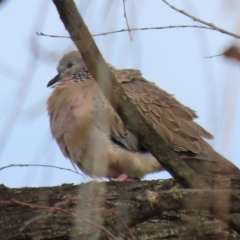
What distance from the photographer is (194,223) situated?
1923mm

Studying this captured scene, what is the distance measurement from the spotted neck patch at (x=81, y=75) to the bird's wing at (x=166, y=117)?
26 centimetres

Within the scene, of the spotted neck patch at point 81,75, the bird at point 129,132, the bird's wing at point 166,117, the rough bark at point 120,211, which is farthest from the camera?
the spotted neck patch at point 81,75

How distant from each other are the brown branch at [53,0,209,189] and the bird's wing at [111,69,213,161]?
2.00 m

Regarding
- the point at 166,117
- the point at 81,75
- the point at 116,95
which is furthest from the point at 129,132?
the point at 116,95

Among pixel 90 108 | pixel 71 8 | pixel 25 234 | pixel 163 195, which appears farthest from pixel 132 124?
pixel 90 108

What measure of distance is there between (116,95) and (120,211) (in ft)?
1.10

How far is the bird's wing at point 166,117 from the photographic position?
417 cm

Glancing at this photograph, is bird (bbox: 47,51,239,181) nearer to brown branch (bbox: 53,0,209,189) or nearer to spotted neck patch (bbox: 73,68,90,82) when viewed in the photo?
spotted neck patch (bbox: 73,68,90,82)

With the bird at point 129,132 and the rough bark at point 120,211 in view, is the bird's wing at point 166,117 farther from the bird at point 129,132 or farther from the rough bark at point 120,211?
the rough bark at point 120,211

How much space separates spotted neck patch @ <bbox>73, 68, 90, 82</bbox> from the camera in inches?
174

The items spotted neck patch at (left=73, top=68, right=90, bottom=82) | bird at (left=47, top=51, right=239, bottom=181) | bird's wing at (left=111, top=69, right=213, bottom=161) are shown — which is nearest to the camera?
bird at (left=47, top=51, right=239, bottom=181)

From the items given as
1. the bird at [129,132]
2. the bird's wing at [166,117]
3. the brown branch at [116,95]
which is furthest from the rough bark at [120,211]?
the bird's wing at [166,117]

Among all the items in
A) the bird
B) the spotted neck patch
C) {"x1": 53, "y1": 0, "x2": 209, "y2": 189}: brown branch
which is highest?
the spotted neck patch

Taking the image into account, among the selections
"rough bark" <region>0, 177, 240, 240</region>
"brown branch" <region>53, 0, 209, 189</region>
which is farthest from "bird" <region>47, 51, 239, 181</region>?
"brown branch" <region>53, 0, 209, 189</region>
